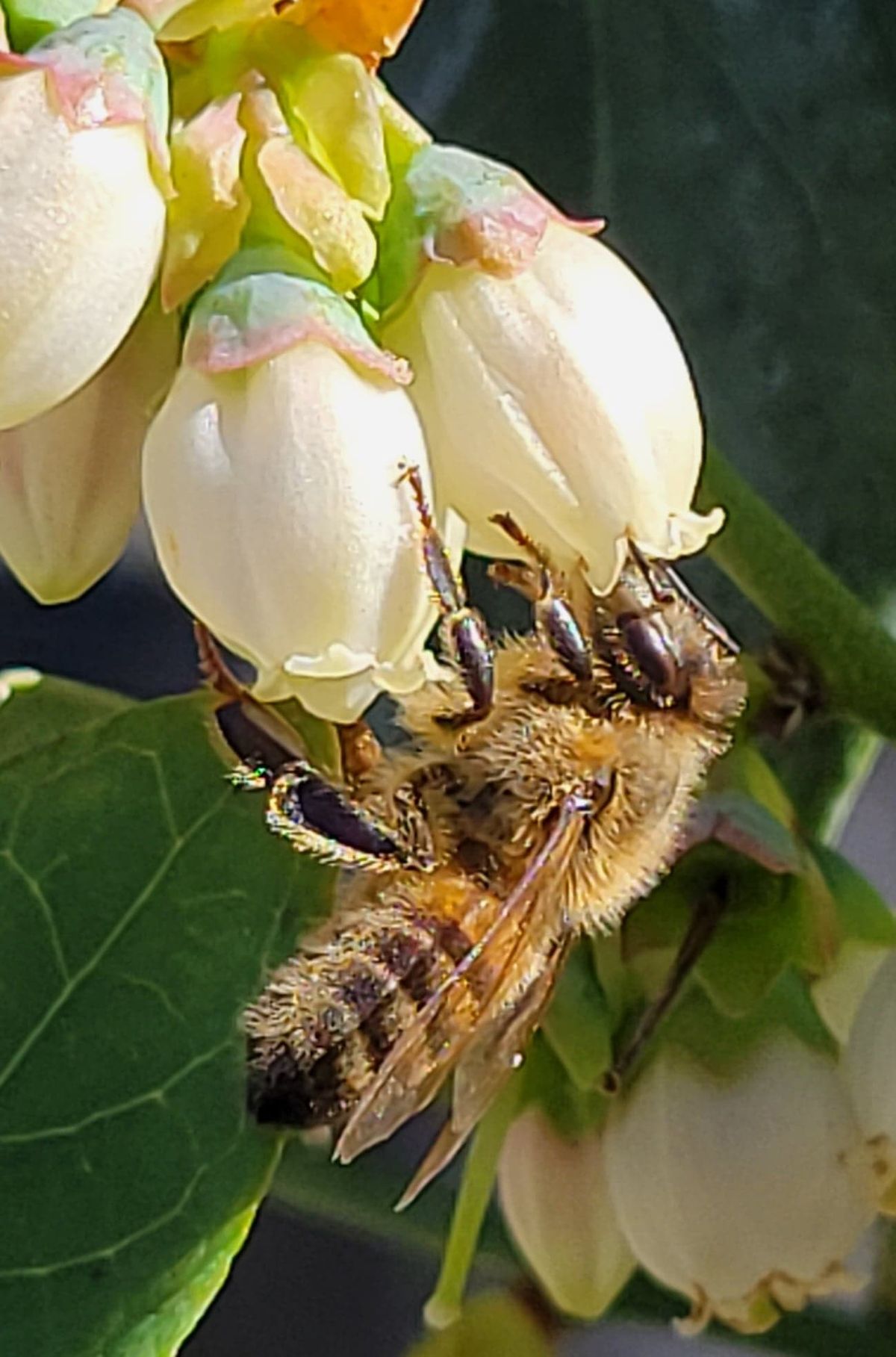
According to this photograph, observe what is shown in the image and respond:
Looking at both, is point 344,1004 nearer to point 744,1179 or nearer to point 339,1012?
point 339,1012

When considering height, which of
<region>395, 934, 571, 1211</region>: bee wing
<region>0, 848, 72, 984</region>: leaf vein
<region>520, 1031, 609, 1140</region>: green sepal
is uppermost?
<region>395, 934, 571, 1211</region>: bee wing

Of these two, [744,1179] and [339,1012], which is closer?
[339,1012]

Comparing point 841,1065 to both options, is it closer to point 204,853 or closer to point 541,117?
point 204,853

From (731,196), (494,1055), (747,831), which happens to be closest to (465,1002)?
(494,1055)

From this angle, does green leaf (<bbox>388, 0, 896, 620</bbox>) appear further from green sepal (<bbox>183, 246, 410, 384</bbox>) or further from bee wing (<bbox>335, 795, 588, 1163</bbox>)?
green sepal (<bbox>183, 246, 410, 384</bbox>)

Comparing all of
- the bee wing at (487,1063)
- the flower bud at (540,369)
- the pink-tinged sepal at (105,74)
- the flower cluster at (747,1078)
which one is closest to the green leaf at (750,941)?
the flower cluster at (747,1078)

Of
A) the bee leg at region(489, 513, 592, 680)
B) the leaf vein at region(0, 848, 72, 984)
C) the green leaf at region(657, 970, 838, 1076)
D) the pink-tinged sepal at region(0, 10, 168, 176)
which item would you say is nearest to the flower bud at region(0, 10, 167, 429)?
the pink-tinged sepal at region(0, 10, 168, 176)

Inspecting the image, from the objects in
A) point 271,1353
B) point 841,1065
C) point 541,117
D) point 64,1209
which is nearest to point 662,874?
point 841,1065
